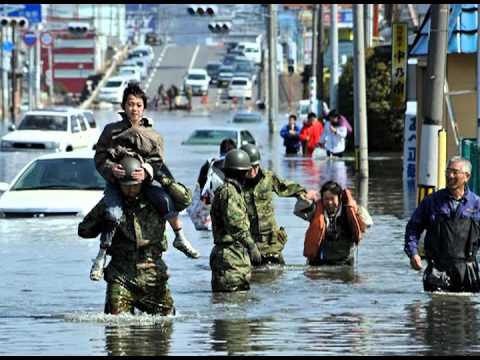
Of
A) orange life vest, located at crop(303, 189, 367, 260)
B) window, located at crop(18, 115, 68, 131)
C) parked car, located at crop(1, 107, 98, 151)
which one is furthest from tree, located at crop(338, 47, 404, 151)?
orange life vest, located at crop(303, 189, 367, 260)

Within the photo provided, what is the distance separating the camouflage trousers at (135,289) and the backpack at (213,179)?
13.2 feet

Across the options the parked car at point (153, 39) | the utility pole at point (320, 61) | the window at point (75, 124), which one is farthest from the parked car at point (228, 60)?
the window at point (75, 124)

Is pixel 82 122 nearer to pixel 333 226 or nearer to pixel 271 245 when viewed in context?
pixel 271 245

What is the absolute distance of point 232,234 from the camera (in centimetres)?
1492

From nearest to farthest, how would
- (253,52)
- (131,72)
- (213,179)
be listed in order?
(213,179)
(131,72)
(253,52)

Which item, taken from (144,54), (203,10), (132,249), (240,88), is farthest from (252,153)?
(144,54)

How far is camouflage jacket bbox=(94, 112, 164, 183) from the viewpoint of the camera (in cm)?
1241

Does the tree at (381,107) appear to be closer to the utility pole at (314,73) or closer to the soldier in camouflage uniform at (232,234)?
the utility pole at (314,73)

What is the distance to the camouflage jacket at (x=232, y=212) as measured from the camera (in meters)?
14.9

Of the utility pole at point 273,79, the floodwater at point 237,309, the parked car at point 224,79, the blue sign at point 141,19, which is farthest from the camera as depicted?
the blue sign at point 141,19

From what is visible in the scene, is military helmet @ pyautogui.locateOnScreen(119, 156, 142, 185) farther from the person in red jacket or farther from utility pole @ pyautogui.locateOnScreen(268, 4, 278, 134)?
utility pole @ pyautogui.locateOnScreen(268, 4, 278, 134)

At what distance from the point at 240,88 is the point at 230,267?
10123cm

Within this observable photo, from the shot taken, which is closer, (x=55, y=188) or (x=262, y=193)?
(x=262, y=193)

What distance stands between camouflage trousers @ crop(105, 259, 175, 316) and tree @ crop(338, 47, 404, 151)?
34763 millimetres
